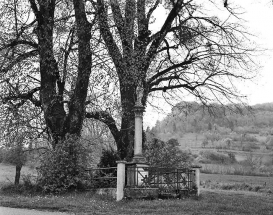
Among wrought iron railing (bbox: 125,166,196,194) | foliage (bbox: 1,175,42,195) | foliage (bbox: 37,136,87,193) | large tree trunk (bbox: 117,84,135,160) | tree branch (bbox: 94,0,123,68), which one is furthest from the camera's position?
large tree trunk (bbox: 117,84,135,160)

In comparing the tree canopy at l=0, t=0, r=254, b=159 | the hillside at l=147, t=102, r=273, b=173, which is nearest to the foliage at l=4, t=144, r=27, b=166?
the tree canopy at l=0, t=0, r=254, b=159

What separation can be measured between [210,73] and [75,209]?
14433 millimetres

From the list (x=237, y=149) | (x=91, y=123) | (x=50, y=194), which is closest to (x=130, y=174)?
(x=50, y=194)

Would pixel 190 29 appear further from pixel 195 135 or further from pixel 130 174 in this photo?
pixel 195 135

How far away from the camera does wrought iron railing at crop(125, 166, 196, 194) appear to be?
16.0 m

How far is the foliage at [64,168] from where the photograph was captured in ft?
59.0

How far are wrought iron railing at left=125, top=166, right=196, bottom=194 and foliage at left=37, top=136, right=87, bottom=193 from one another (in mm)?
2967

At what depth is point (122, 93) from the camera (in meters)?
22.2

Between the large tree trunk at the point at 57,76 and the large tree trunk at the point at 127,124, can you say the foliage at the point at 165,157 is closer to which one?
the large tree trunk at the point at 127,124

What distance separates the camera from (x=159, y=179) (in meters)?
16.6

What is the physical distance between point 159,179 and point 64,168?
4.39m

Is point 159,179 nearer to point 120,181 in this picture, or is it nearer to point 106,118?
point 120,181

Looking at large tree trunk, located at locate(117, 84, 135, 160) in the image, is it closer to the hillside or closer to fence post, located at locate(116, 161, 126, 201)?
fence post, located at locate(116, 161, 126, 201)

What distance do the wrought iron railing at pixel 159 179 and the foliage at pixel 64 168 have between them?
2.97 meters
